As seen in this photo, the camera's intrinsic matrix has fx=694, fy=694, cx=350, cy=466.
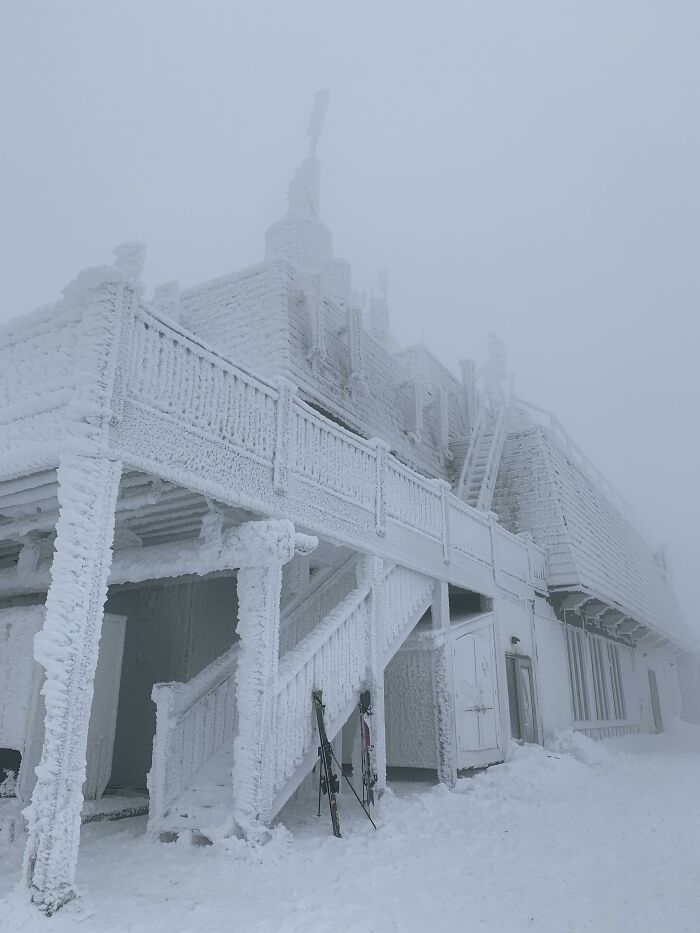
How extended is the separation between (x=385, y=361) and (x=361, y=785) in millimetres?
10040

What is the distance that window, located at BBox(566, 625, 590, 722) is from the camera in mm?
18031

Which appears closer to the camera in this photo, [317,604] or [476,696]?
[317,604]

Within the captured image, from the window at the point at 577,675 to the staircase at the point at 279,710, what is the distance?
947 cm

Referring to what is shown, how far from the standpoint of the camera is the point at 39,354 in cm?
648

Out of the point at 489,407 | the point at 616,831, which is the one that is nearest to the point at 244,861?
the point at 616,831

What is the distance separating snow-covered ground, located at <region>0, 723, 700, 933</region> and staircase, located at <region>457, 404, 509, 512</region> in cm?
884

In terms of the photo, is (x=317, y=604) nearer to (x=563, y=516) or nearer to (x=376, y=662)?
(x=376, y=662)

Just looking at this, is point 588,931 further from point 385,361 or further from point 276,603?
point 385,361

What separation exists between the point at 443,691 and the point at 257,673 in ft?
16.7

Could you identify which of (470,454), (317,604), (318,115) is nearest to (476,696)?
(317,604)

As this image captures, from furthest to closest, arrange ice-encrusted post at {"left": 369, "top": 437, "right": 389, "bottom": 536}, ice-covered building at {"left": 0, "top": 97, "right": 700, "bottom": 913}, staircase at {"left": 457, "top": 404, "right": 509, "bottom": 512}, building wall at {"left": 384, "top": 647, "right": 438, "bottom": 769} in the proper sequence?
staircase at {"left": 457, "top": 404, "right": 509, "bottom": 512} < building wall at {"left": 384, "top": 647, "right": 438, "bottom": 769} < ice-encrusted post at {"left": 369, "top": 437, "right": 389, "bottom": 536} < ice-covered building at {"left": 0, "top": 97, "right": 700, "bottom": 913}

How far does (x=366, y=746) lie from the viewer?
944 cm

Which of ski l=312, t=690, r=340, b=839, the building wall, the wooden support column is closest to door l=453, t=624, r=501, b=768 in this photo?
the building wall

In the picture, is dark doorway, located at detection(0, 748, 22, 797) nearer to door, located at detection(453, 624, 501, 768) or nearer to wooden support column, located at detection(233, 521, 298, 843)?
wooden support column, located at detection(233, 521, 298, 843)
